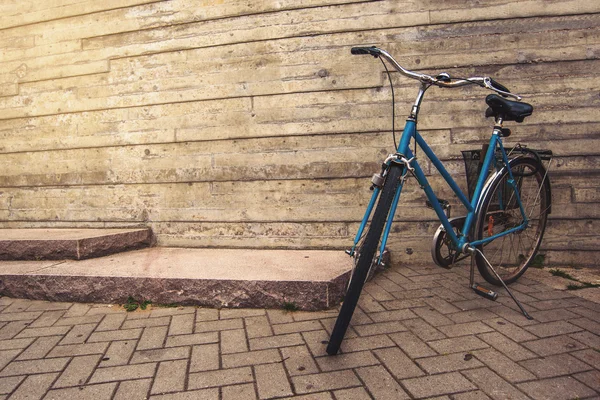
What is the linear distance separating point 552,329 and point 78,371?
262 cm

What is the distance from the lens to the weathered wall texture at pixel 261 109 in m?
3.32

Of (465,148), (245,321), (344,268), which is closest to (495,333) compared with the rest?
(344,268)

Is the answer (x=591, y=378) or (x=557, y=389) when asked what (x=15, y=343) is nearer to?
(x=557, y=389)

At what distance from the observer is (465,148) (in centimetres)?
339

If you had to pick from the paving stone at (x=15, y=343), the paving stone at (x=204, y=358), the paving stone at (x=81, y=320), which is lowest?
the paving stone at (x=81, y=320)

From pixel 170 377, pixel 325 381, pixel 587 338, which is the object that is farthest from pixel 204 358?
pixel 587 338

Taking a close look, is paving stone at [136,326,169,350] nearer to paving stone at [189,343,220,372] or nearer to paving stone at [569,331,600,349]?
paving stone at [189,343,220,372]

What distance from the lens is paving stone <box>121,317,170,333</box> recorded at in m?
2.48

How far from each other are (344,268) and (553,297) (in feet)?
4.85

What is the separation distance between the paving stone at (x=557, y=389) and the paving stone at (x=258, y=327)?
4.42 ft

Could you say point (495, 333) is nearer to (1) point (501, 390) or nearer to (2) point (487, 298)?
(2) point (487, 298)

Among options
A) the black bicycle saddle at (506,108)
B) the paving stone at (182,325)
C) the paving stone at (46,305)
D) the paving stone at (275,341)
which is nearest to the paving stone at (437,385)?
the paving stone at (275,341)

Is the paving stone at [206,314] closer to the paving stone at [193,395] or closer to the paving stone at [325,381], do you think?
the paving stone at [193,395]

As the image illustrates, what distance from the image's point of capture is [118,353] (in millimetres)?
2133
